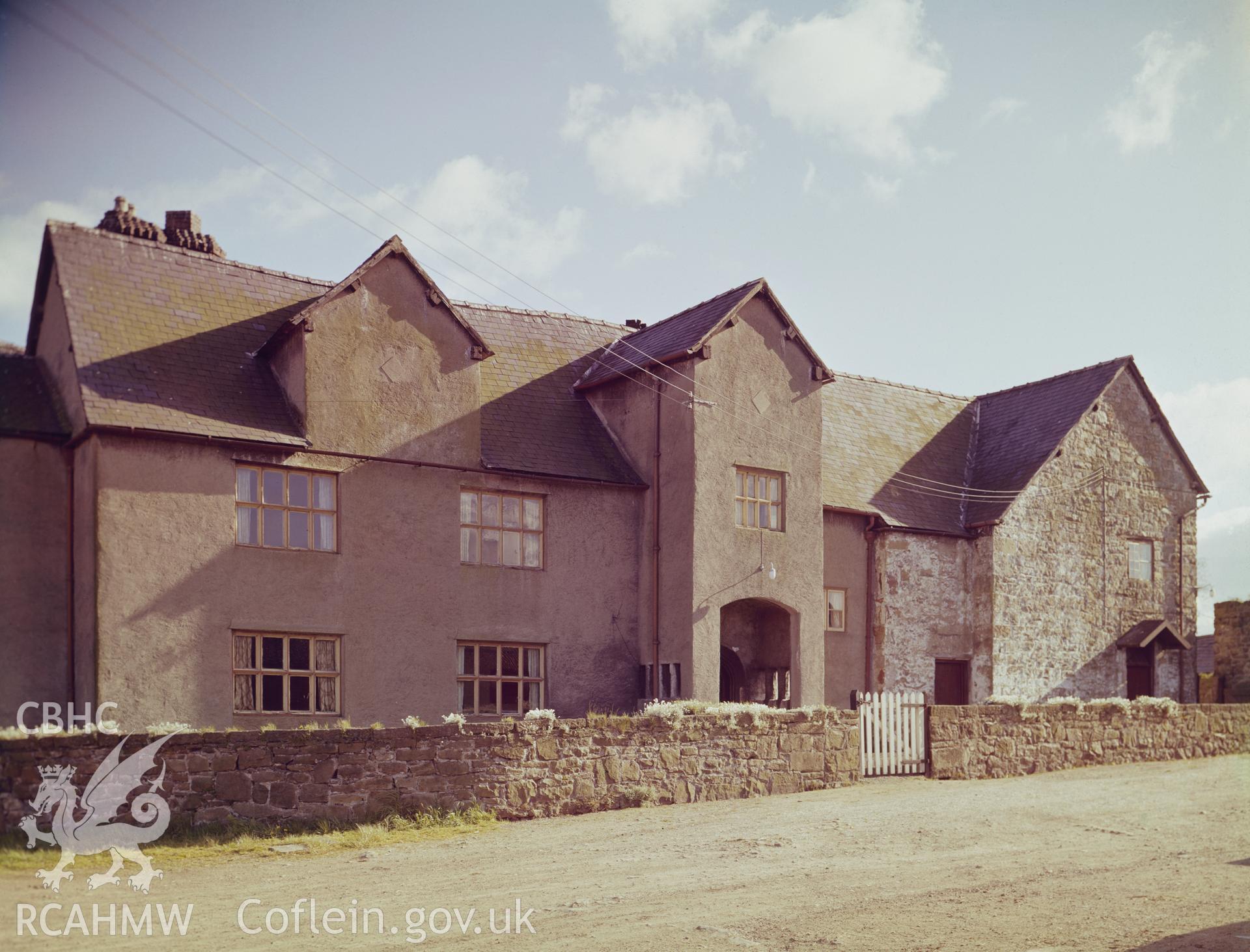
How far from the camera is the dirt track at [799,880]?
11.8 m

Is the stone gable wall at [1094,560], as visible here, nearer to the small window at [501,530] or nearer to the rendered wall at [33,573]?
the small window at [501,530]

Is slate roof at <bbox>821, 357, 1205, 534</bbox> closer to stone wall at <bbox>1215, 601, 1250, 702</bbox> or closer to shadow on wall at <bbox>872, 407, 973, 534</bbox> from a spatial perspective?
shadow on wall at <bbox>872, 407, 973, 534</bbox>

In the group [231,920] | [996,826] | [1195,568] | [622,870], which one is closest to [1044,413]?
[1195,568]

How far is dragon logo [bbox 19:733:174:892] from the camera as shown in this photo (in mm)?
14336

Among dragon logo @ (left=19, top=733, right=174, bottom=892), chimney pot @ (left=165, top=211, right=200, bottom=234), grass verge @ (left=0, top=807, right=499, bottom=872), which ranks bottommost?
grass verge @ (left=0, top=807, right=499, bottom=872)

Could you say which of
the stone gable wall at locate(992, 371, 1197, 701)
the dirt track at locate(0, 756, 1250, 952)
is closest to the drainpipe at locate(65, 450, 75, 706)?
the dirt track at locate(0, 756, 1250, 952)

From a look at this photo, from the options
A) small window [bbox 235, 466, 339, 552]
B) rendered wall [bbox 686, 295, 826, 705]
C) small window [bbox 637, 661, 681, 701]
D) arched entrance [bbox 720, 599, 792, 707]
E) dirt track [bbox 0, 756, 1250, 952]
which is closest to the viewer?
dirt track [bbox 0, 756, 1250, 952]

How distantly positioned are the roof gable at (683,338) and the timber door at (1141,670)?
43.1 ft

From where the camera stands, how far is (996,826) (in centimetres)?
1866

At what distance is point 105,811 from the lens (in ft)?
48.9

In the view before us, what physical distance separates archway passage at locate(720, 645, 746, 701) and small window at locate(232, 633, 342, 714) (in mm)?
9397

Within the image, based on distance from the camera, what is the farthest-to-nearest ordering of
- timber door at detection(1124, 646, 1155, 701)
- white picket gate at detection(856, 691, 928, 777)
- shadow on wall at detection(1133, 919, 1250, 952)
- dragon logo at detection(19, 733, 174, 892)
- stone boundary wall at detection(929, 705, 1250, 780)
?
timber door at detection(1124, 646, 1155, 701) → stone boundary wall at detection(929, 705, 1250, 780) → white picket gate at detection(856, 691, 928, 777) → dragon logo at detection(19, 733, 174, 892) → shadow on wall at detection(1133, 919, 1250, 952)

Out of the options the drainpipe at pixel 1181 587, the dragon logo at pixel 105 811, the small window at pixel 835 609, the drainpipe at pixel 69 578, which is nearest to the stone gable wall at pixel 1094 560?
the drainpipe at pixel 1181 587

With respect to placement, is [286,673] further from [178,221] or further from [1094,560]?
[1094,560]
